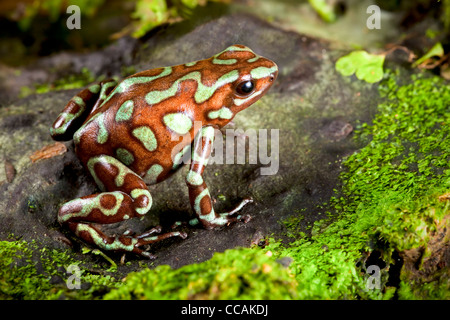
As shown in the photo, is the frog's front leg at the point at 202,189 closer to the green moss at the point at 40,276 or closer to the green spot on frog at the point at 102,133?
the green spot on frog at the point at 102,133

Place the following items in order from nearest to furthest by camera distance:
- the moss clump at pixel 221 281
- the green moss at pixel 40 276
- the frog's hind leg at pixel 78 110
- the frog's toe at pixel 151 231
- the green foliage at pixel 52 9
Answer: the moss clump at pixel 221 281, the green moss at pixel 40 276, the frog's toe at pixel 151 231, the frog's hind leg at pixel 78 110, the green foliage at pixel 52 9

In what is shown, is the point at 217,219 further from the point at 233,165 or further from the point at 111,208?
the point at 111,208

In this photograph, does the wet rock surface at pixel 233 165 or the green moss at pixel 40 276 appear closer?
the green moss at pixel 40 276

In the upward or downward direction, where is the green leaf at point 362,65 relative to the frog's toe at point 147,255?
upward

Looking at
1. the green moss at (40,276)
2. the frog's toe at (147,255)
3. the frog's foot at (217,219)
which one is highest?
the green moss at (40,276)

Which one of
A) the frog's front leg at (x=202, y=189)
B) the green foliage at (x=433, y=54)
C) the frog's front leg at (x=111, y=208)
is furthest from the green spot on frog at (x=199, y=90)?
the green foliage at (x=433, y=54)

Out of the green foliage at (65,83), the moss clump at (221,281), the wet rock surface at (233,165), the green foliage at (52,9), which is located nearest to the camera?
the moss clump at (221,281)

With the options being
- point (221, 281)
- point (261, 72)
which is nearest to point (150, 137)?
point (261, 72)

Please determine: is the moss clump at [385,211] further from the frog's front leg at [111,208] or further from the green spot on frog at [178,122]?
the green spot on frog at [178,122]

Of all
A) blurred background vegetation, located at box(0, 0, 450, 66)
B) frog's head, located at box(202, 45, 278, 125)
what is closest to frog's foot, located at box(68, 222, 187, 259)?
frog's head, located at box(202, 45, 278, 125)
